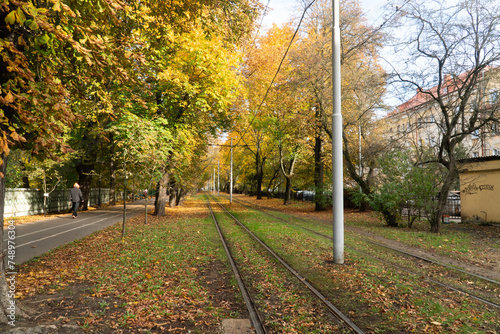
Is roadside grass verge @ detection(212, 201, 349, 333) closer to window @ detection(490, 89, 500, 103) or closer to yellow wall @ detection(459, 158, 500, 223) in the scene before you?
window @ detection(490, 89, 500, 103)

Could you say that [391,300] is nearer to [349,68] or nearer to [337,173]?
[337,173]

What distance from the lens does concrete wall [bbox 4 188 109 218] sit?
16469mm

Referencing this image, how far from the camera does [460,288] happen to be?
5867 millimetres

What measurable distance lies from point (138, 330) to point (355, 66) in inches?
731

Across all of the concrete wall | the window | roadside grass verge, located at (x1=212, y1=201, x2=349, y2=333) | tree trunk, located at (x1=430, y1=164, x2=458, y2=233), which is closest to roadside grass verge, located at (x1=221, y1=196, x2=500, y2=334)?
roadside grass verge, located at (x1=212, y1=201, x2=349, y2=333)

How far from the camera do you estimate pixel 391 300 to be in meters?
5.21

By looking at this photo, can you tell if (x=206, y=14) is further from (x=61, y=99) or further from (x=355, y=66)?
(x=355, y=66)

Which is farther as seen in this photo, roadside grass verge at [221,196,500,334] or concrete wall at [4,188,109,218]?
concrete wall at [4,188,109,218]

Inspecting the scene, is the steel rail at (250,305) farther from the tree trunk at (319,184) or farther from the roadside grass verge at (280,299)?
the tree trunk at (319,184)

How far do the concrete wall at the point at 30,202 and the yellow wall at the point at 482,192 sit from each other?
2316 centimetres

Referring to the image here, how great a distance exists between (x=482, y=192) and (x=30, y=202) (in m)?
25.5

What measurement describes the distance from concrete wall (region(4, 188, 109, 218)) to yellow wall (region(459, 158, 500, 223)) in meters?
23.2

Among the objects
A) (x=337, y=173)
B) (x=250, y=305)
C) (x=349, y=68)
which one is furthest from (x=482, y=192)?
(x=250, y=305)

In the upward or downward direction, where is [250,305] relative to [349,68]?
downward
